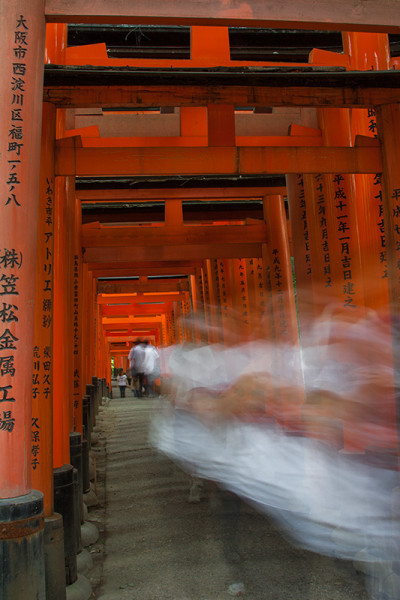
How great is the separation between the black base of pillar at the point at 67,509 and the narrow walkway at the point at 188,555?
0.24m

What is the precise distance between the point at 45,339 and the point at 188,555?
6.18 ft

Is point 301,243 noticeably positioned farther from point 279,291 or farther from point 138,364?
point 138,364

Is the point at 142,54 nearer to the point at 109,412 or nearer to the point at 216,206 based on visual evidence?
the point at 216,206

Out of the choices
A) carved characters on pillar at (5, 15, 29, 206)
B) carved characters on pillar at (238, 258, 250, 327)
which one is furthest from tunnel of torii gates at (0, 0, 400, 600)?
carved characters on pillar at (238, 258, 250, 327)

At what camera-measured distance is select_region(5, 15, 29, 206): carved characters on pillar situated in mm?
2314

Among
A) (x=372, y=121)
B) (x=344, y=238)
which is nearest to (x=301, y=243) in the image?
(x=344, y=238)

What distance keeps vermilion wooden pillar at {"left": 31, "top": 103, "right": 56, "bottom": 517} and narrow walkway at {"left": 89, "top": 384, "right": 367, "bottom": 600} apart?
92 centimetres

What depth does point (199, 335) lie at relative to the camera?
484 inches

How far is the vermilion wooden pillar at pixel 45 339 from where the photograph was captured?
116 inches

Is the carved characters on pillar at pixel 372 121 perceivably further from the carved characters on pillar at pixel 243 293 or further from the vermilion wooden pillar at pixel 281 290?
the carved characters on pillar at pixel 243 293

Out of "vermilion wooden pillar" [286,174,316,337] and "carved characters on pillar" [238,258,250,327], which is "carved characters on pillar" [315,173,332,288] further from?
"carved characters on pillar" [238,258,250,327]

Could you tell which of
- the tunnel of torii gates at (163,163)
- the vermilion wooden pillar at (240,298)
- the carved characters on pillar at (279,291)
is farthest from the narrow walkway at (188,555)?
the vermilion wooden pillar at (240,298)

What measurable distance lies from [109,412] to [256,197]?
8.49m

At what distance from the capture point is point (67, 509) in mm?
3479
